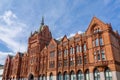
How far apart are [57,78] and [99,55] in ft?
62.5

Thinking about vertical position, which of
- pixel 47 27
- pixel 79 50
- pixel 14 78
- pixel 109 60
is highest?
pixel 47 27

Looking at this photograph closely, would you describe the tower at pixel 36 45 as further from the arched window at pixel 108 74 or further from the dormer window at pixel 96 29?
the arched window at pixel 108 74

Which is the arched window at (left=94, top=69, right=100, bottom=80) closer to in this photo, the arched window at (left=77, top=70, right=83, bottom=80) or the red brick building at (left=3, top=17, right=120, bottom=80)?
the red brick building at (left=3, top=17, right=120, bottom=80)

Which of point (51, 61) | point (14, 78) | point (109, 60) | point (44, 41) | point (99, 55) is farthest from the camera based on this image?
point (14, 78)

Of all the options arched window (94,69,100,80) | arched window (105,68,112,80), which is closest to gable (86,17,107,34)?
arched window (94,69,100,80)

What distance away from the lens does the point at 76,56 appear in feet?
155

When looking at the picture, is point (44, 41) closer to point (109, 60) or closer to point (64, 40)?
point (64, 40)

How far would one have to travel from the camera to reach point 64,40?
53469 millimetres

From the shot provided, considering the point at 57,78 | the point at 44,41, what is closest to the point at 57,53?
the point at 57,78

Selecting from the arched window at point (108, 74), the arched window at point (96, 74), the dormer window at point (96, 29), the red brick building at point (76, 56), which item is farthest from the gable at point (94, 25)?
the arched window at point (108, 74)

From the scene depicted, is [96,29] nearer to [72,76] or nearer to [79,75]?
[79,75]

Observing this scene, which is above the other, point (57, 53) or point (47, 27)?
point (47, 27)

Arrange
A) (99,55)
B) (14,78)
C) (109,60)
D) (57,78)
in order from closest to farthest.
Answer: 1. (109,60)
2. (99,55)
3. (57,78)
4. (14,78)

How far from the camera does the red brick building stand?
38.7 meters
